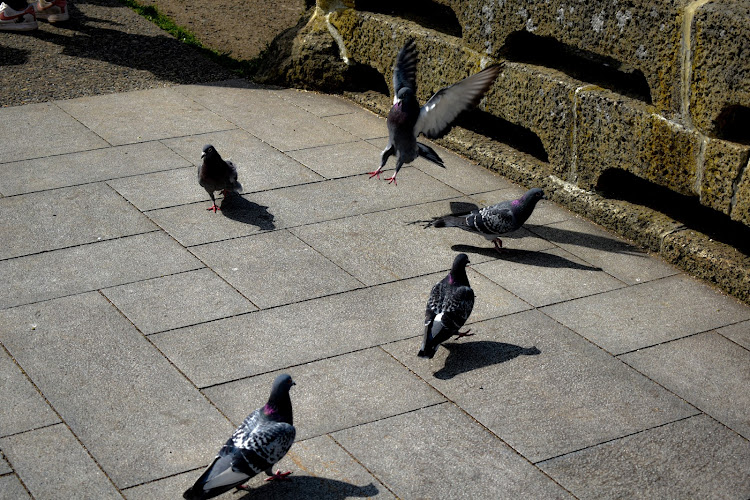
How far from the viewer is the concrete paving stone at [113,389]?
4652mm

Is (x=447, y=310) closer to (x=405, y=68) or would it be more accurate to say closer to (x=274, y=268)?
(x=274, y=268)

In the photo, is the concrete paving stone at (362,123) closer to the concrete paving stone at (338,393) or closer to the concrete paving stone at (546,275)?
the concrete paving stone at (546,275)

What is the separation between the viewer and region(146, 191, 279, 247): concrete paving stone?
705 centimetres

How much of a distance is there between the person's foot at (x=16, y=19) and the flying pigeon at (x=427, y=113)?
6.19 m

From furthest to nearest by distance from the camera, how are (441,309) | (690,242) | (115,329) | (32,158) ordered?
(32,158) < (690,242) < (115,329) < (441,309)

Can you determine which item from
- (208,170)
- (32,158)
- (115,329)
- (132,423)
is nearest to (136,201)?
(208,170)

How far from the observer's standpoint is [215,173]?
23.5 feet

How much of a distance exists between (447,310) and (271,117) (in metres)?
4.69

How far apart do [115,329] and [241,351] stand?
0.85 meters

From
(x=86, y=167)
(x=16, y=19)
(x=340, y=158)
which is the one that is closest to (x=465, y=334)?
(x=340, y=158)

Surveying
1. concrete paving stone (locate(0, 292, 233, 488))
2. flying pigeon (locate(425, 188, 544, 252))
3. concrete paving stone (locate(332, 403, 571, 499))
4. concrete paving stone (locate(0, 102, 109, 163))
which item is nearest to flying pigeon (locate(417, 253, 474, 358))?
concrete paving stone (locate(332, 403, 571, 499))

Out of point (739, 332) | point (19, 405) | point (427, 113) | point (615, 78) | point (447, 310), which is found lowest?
point (19, 405)

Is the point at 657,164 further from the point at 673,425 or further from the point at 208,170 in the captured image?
the point at 208,170

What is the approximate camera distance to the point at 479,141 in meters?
8.65
